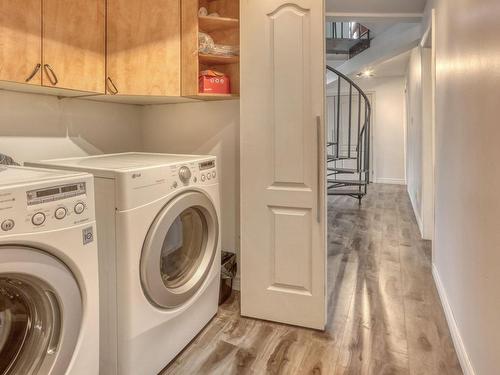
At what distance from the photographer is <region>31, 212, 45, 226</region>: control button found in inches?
38.1

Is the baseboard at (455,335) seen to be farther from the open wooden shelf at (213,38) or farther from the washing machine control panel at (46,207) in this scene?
the open wooden shelf at (213,38)

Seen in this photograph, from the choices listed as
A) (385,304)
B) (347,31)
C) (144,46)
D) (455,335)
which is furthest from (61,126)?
(347,31)

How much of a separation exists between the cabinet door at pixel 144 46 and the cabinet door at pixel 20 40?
0.42 m

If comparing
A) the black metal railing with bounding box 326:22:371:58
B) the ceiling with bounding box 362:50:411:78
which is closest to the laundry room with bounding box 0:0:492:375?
the black metal railing with bounding box 326:22:371:58

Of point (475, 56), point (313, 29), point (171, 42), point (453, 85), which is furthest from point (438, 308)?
point (171, 42)

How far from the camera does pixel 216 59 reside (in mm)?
2119

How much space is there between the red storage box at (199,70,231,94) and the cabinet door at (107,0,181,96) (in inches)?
6.3

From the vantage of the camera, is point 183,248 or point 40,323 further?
point 183,248

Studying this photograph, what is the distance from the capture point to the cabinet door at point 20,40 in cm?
143

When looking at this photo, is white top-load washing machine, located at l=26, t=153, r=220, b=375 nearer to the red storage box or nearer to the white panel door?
the white panel door

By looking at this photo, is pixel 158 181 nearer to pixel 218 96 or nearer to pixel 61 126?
pixel 218 96

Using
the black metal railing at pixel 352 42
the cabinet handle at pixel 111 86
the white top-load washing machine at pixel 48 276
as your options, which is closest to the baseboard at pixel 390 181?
the black metal railing at pixel 352 42

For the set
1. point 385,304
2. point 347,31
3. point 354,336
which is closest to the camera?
point 354,336

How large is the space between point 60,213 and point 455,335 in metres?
1.89
